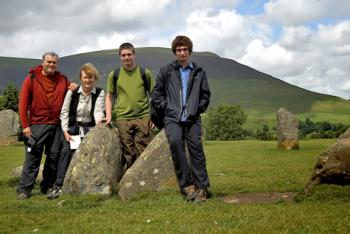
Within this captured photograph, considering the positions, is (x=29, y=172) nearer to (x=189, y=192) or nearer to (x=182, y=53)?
(x=189, y=192)

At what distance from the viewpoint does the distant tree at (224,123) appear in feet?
256

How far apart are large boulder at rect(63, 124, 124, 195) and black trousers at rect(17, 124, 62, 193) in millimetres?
915

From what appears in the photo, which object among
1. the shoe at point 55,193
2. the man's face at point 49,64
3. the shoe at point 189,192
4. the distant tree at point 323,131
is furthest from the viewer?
the distant tree at point 323,131

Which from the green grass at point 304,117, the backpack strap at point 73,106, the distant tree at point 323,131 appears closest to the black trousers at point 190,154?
the backpack strap at point 73,106

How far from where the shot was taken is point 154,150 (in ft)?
38.6

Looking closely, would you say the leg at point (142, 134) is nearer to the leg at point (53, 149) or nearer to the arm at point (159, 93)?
the arm at point (159, 93)

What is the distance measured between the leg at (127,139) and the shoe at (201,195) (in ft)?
9.68

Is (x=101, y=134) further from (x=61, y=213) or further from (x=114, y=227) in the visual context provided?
(x=114, y=227)

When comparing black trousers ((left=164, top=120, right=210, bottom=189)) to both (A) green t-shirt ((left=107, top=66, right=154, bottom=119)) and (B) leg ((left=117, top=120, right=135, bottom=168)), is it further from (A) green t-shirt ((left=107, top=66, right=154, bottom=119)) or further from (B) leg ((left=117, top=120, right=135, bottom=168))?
(B) leg ((left=117, top=120, right=135, bottom=168))

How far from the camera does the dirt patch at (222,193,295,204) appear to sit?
426 inches

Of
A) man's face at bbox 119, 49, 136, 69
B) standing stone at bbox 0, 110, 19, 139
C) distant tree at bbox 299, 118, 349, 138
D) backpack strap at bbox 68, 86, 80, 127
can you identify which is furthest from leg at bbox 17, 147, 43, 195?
distant tree at bbox 299, 118, 349, 138

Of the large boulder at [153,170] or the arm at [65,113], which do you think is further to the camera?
the arm at [65,113]

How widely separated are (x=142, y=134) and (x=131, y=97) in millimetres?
1118

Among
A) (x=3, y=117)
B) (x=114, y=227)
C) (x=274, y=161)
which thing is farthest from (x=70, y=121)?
(x=3, y=117)
